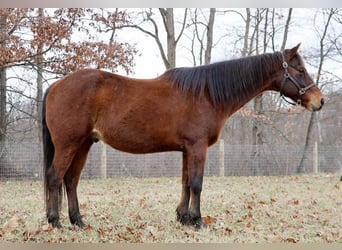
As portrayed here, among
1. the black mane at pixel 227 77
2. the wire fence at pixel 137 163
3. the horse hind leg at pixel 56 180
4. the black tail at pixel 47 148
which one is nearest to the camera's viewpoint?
the horse hind leg at pixel 56 180

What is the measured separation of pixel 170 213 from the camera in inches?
137

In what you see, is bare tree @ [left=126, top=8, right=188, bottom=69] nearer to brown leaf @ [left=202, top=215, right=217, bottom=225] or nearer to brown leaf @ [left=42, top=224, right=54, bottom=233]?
brown leaf @ [left=202, top=215, right=217, bottom=225]

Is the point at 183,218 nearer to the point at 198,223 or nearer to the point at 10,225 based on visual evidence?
the point at 198,223

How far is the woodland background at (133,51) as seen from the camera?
4.88 meters

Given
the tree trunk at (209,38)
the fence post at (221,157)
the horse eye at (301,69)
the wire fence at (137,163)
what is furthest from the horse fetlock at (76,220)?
the tree trunk at (209,38)

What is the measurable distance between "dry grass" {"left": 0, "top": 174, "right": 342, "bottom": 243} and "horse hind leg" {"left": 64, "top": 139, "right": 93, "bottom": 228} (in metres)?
0.09

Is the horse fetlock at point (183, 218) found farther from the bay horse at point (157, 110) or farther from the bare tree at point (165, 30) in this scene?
the bare tree at point (165, 30)

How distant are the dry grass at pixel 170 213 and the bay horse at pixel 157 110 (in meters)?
0.19

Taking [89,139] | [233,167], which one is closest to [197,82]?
[89,139]

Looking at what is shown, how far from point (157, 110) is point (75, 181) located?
0.85 metres

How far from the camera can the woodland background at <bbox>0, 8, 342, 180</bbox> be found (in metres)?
4.88

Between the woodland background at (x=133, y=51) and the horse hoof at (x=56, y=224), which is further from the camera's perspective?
the woodland background at (x=133, y=51)

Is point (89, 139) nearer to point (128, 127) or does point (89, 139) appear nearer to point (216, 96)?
point (128, 127)

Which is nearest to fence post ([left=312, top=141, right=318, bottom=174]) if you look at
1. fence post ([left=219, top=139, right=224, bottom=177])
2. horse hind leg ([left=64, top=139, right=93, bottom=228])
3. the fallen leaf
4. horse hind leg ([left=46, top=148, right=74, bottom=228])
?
fence post ([left=219, top=139, right=224, bottom=177])
